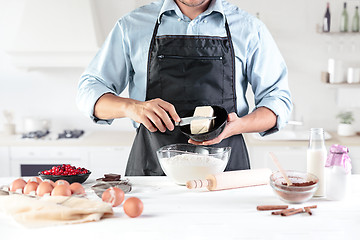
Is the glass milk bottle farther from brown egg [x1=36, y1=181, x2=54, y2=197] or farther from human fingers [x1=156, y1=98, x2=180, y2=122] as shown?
brown egg [x1=36, y1=181, x2=54, y2=197]

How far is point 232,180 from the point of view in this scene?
1.75 meters

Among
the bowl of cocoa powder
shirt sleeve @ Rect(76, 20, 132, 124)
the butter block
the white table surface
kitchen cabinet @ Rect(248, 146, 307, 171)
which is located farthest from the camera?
kitchen cabinet @ Rect(248, 146, 307, 171)

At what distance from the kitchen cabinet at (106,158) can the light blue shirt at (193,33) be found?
157 cm

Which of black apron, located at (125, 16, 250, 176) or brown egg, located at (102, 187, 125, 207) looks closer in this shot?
brown egg, located at (102, 187, 125, 207)

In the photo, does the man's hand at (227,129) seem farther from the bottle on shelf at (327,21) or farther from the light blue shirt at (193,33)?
the bottle on shelf at (327,21)

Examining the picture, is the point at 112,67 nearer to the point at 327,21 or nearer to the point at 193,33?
the point at 193,33

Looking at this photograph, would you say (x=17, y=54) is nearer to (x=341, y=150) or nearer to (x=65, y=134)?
(x=65, y=134)

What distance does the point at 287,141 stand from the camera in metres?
3.71

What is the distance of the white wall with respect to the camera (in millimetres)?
4125

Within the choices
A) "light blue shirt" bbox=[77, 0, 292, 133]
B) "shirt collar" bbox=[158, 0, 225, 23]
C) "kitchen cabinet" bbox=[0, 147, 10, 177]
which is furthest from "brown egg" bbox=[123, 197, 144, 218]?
"kitchen cabinet" bbox=[0, 147, 10, 177]

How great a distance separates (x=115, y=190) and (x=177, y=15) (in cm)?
98

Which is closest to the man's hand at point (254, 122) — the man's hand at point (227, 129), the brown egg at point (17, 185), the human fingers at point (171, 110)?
the man's hand at point (227, 129)

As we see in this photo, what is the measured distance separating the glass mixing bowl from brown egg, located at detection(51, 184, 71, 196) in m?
0.41

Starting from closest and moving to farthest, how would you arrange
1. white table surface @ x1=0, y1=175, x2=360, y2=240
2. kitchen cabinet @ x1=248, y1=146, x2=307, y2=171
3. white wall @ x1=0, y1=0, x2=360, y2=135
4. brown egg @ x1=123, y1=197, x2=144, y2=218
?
white table surface @ x1=0, y1=175, x2=360, y2=240
brown egg @ x1=123, y1=197, x2=144, y2=218
kitchen cabinet @ x1=248, y1=146, x2=307, y2=171
white wall @ x1=0, y1=0, x2=360, y2=135
